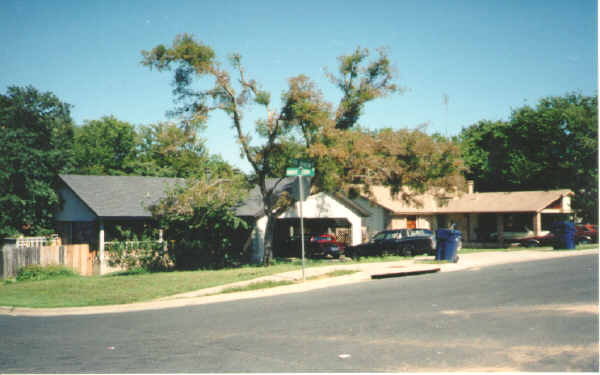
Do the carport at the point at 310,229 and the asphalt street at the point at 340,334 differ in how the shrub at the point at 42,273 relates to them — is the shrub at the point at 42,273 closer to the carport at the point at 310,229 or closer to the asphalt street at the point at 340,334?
the asphalt street at the point at 340,334

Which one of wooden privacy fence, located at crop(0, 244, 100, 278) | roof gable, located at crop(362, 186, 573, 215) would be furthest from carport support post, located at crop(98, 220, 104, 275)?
roof gable, located at crop(362, 186, 573, 215)

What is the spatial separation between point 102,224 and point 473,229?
2715 centimetres

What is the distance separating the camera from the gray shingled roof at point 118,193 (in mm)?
25078

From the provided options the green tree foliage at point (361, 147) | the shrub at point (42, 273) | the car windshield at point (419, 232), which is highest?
the green tree foliage at point (361, 147)

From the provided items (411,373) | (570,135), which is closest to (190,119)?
(411,373)

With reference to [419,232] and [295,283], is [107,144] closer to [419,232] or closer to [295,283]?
[419,232]

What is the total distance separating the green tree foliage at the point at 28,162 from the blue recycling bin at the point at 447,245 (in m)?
19.4

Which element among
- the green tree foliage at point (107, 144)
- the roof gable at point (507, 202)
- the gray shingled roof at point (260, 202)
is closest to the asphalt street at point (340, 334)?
the gray shingled roof at point (260, 202)

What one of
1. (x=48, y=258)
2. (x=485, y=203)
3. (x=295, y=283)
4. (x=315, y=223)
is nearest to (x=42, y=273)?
(x=48, y=258)

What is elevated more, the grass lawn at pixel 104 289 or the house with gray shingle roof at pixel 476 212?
the house with gray shingle roof at pixel 476 212

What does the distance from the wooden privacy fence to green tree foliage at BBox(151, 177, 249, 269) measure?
331 cm

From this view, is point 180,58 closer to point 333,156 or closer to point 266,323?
point 333,156

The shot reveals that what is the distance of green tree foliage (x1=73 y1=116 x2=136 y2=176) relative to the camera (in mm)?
58469

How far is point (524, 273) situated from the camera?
643 inches
